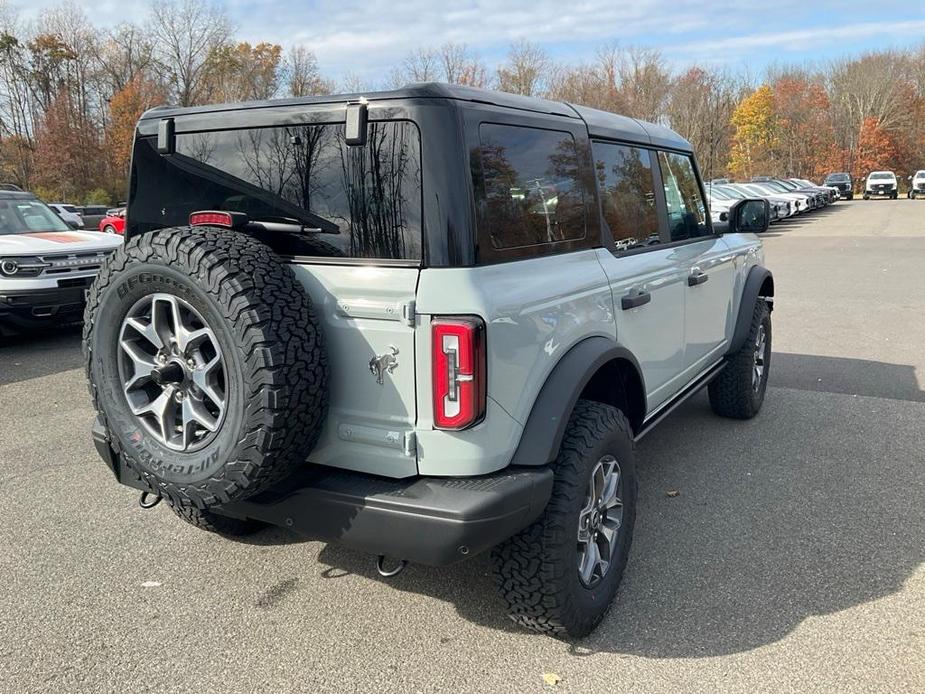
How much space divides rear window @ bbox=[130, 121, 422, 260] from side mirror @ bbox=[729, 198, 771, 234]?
3.10 meters

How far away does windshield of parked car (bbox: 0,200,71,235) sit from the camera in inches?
339

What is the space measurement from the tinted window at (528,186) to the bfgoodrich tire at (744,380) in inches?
98.2

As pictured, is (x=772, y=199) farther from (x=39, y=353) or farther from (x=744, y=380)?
(x=39, y=353)

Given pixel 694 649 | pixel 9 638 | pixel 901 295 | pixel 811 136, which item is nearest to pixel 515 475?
pixel 694 649

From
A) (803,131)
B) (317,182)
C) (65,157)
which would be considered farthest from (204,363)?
(803,131)

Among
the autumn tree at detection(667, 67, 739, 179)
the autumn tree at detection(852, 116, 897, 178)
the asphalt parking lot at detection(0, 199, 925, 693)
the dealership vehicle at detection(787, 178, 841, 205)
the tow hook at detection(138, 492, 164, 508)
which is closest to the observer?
the asphalt parking lot at detection(0, 199, 925, 693)

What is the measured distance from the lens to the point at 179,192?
3.04 metres

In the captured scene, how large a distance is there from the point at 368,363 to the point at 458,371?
334 millimetres

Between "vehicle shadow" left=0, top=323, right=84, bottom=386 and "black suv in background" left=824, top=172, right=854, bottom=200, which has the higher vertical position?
"black suv in background" left=824, top=172, right=854, bottom=200

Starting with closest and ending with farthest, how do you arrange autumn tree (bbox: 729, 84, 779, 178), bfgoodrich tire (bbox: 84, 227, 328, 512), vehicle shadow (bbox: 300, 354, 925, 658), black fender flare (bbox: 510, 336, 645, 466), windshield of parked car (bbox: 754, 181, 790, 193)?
bfgoodrich tire (bbox: 84, 227, 328, 512) < black fender flare (bbox: 510, 336, 645, 466) < vehicle shadow (bbox: 300, 354, 925, 658) < windshield of parked car (bbox: 754, 181, 790, 193) < autumn tree (bbox: 729, 84, 779, 178)

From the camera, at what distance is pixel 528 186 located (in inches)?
110

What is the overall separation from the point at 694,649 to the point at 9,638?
8.57 feet

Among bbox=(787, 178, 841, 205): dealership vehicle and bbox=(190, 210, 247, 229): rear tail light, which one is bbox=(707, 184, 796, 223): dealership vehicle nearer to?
bbox=(787, 178, 841, 205): dealership vehicle

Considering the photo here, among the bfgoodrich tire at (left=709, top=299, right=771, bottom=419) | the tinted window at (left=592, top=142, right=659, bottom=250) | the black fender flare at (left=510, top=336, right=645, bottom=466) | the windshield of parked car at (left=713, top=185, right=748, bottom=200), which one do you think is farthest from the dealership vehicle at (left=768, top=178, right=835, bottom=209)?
the black fender flare at (left=510, top=336, right=645, bottom=466)
